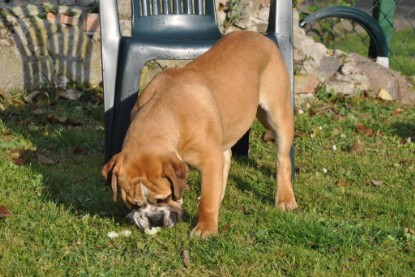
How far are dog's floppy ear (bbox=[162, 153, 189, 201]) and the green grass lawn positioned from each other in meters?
0.36

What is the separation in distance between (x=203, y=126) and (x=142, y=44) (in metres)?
1.32

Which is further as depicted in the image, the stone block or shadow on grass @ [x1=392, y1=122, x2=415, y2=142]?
the stone block

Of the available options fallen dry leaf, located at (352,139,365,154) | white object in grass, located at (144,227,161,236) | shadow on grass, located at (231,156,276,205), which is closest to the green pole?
fallen dry leaf, located at (352,139,365,154)

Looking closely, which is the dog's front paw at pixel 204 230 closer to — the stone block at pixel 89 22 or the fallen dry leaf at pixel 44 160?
the fallen dry leaf at pixel 44 160

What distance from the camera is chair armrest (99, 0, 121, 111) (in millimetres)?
5613

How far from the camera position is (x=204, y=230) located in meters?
4.48

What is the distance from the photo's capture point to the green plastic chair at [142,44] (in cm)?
559

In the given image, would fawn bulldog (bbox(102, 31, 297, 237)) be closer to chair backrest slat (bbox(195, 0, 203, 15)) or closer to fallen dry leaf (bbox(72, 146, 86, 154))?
chair backrest slat (bbox(195, 0, 203, 15))

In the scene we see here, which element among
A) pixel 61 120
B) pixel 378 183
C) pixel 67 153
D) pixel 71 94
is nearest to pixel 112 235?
pixel 67 153

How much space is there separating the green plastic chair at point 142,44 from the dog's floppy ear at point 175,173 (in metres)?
1.39

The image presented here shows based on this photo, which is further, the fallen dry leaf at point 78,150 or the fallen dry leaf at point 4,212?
the fallen dry leaf at point 78,150

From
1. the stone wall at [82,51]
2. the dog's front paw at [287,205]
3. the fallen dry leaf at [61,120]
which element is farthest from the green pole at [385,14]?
the dog's front paw at [287,205]

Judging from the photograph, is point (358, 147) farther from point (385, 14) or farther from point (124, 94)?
point (385, 14)

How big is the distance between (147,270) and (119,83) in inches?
74.6
